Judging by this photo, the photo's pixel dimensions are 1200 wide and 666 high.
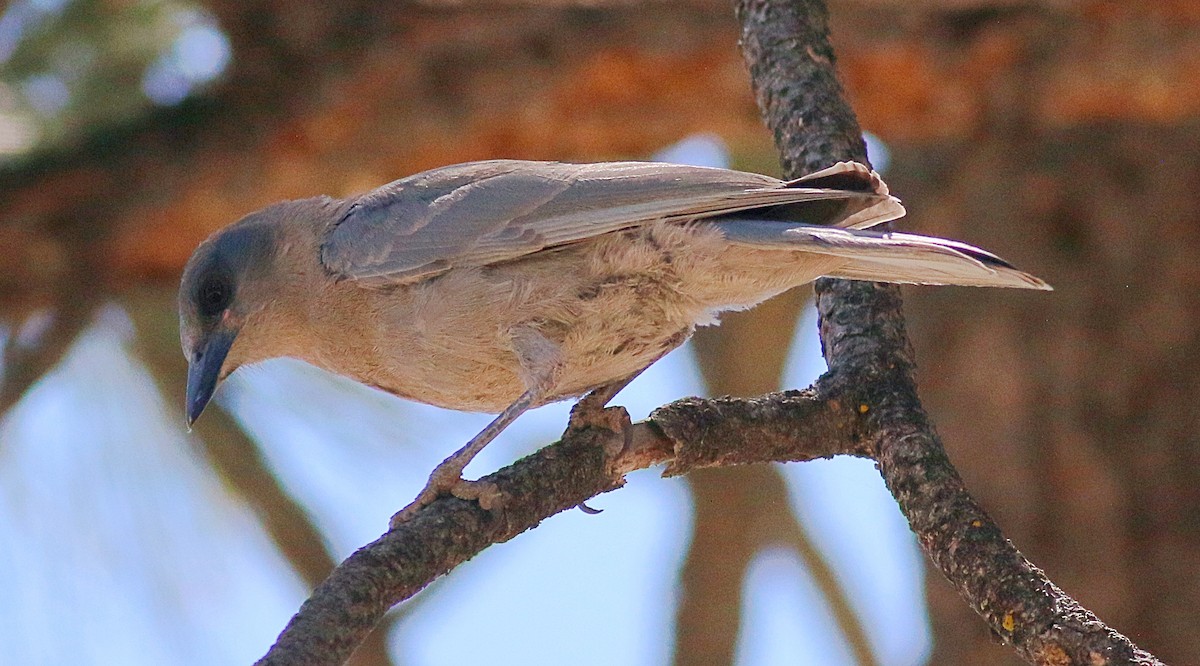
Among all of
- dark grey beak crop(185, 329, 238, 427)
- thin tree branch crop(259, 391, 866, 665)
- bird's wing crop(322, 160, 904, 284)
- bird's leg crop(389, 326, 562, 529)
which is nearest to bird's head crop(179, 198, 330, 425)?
dark grey beak crop(185, 329, 238, 427)

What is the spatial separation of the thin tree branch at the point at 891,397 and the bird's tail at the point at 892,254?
295 millimetres

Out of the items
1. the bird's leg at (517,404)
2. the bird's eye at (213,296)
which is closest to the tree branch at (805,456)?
the bird's leg at (517,404)

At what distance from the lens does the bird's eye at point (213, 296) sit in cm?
344

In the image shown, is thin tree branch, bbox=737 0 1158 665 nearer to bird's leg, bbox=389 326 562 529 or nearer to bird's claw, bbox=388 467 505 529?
bird's leg, bbox=389 326 562 529

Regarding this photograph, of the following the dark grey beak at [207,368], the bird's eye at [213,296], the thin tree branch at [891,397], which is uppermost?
the bird's eye at [213,296]

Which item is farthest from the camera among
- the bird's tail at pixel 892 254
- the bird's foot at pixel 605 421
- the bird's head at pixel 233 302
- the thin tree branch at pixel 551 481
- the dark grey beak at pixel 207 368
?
the bird's head at pixel 233 302

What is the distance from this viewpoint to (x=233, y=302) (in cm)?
344

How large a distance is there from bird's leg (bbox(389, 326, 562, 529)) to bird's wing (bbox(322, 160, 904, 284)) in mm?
238

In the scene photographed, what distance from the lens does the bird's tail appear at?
240 cm

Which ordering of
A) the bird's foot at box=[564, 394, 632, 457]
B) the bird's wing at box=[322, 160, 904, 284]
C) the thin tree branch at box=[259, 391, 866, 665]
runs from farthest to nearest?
the bird's wing at box=[322, 160, 904, 284]
the bird's foot at box=[564, 394, 632, 457]
the thin tree branch at box=[259, 391, 866, 665]

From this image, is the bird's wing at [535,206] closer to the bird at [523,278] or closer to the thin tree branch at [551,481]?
the bird at [523,278]

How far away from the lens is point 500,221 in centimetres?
320

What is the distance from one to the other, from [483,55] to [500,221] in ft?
5.62

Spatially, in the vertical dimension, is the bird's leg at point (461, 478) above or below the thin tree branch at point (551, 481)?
above
